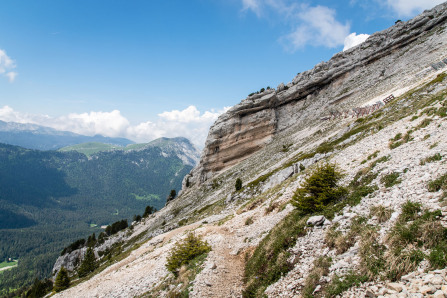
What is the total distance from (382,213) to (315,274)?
13.5 feet

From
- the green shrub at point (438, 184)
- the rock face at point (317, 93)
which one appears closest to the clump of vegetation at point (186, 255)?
the green shrub at point (438, 184)

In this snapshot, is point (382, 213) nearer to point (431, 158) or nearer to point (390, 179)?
point (390, 179)

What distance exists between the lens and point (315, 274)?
9695 millimetres

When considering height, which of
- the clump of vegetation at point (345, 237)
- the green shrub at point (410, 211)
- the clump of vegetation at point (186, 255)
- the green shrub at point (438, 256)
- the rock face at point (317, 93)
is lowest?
the clump of vegetation at point (186, 255)

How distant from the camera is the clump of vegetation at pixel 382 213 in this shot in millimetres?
10016

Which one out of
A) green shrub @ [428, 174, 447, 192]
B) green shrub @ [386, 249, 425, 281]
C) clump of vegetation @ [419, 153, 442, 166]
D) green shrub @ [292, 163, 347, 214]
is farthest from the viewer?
green shrub @ [292, 163, 347, 214]

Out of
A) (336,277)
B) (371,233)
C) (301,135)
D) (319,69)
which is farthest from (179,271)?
(319,69)

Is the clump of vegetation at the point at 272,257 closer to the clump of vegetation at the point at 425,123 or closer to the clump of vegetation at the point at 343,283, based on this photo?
the clump of vegetation at the point at 343,283

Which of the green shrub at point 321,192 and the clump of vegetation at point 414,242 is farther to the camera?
the green shrub at point 321,192

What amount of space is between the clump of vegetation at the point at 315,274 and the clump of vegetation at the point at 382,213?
2909mm

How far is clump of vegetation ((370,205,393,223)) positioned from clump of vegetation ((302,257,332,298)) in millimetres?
2909

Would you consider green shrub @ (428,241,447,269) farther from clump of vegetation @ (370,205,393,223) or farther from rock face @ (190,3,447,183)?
rock face @ (190,3,447,183)

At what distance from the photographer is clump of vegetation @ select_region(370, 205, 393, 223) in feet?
32.9

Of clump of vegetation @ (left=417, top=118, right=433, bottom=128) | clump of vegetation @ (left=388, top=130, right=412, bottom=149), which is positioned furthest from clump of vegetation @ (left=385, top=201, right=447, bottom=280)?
clump of vegetation @ (left=417, top=118, right=433, bottom=128)
